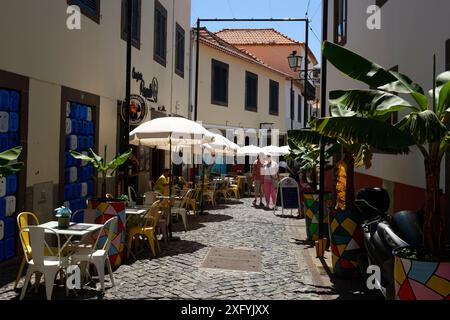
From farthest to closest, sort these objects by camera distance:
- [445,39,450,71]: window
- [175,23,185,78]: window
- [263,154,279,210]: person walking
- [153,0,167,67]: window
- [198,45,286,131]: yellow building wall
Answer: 1. [198,45,286,131]: yellow building wall
2. [175,23,185,78]: window
3. [263,154,279,210]: person walking
4. [153,0,167,67]: window
5. [445,39,450,71]: window

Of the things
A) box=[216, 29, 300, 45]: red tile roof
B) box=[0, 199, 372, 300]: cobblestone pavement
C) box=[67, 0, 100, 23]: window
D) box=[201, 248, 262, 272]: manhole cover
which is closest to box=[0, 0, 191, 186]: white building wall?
box=[67, 0, 100, 23]: window

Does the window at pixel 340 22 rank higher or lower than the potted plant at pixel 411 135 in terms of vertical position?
higher

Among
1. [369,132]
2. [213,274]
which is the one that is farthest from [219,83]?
[369,132]

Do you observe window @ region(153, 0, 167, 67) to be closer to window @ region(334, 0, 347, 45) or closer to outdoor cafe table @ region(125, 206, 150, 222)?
window @ region(334, 0, 347, 45)

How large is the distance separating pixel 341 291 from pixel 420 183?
2.17 m

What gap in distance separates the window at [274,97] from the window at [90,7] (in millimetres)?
21830

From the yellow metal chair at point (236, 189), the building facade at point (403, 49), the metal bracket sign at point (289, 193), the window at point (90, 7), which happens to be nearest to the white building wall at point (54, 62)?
the window at point (90, 7)

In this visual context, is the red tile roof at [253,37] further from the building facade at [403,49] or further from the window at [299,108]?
the building facade at [403,49]

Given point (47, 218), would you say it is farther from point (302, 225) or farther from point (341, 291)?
point (302, 225)

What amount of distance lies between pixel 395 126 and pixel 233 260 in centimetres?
478

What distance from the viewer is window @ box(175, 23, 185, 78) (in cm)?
2036

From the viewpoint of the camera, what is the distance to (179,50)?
21.0 metres

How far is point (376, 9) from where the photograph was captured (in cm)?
1074

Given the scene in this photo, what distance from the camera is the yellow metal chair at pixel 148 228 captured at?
9055mm
